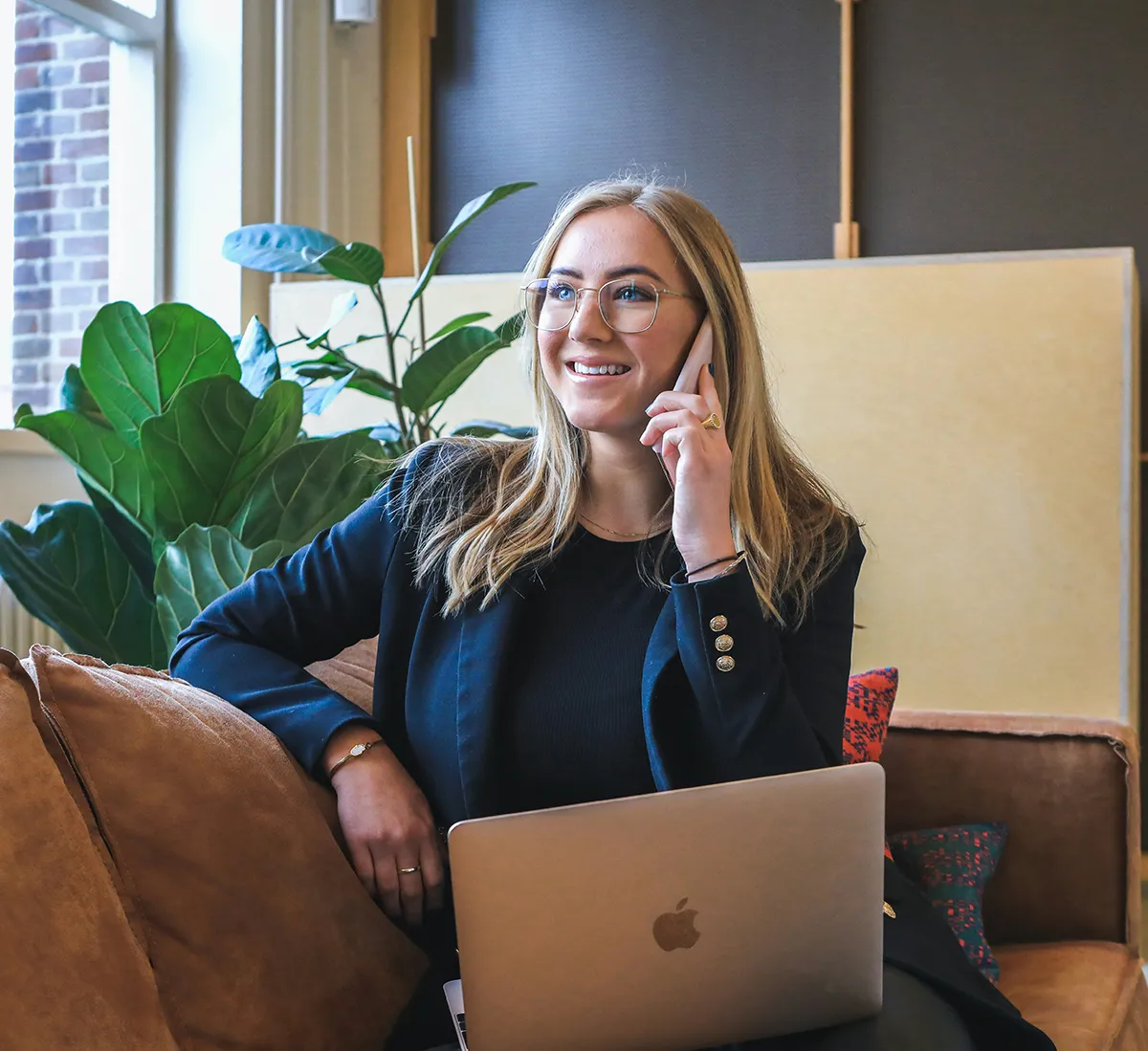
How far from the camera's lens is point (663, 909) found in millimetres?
946

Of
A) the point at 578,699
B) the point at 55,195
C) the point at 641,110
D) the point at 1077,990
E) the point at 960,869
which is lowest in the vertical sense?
the point at 1077,990

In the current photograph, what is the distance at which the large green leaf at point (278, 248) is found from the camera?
2.29 meters

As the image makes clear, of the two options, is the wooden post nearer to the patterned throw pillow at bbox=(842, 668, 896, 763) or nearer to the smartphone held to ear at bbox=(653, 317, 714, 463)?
the patterned throw pillow at bbox=(842, 668, 896, 763)

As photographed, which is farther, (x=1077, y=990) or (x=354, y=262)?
(x=354, y=262)

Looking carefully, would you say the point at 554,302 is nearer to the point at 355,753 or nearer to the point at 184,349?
the point at 355,753

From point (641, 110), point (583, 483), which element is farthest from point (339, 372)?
point (641, 110)

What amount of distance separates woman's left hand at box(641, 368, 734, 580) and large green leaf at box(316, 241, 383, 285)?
98 cm

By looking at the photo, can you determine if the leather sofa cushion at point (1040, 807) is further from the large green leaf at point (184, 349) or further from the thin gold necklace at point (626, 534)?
the large green leaf at point (184, 349)

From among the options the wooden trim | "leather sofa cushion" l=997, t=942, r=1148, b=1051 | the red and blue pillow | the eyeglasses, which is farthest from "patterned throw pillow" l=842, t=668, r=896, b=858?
the wooden trim

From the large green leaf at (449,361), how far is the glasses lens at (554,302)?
27.6 inches

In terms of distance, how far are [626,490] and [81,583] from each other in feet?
3.50

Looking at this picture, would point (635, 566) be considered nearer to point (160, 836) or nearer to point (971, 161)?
point (160, 836)

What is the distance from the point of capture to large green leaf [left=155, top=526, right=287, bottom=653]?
6.06 ft

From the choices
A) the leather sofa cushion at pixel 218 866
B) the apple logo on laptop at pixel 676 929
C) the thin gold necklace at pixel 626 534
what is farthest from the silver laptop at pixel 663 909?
the thin gold necklace at pixel 626 534
